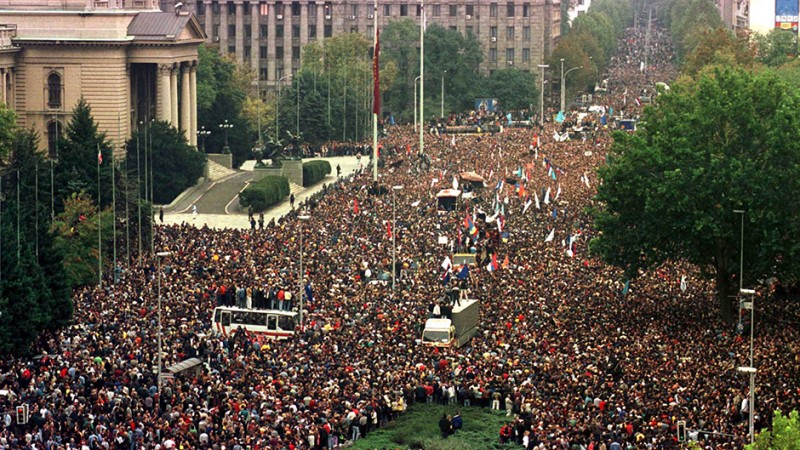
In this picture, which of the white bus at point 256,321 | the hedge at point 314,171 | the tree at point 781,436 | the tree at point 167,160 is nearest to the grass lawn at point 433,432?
the white bus at point 256,321

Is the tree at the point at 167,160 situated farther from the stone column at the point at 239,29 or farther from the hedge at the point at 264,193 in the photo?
the stone column at the point at 239,29

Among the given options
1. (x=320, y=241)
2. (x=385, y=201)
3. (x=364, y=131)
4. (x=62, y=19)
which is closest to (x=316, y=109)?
(x=364, y=131)

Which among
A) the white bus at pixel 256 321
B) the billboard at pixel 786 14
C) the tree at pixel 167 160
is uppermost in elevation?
the billboard at pixel 786 14

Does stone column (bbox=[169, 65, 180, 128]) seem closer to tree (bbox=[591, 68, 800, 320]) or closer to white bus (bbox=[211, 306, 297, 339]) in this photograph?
tree (bbox=[591, 68, 800, 320])

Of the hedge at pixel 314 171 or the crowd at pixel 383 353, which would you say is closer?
the crowd at pixel 383 353

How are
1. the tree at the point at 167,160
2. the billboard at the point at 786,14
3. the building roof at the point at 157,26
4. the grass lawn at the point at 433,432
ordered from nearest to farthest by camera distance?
the grass lawn at the point at 433,432
the tree at the point at 167,160
the building roof at the point at 157,26
the billboard at the point at 786,14

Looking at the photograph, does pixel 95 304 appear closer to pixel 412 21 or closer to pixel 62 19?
pixel 62 19

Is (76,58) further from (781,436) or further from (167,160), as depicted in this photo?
(781,436)

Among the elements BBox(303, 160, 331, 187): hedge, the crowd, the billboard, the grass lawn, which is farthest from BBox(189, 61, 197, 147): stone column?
the grass lawn
